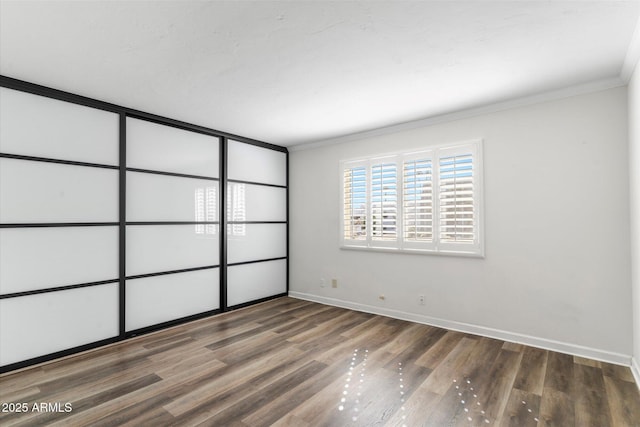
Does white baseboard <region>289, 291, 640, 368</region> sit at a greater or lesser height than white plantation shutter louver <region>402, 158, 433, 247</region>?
lesser

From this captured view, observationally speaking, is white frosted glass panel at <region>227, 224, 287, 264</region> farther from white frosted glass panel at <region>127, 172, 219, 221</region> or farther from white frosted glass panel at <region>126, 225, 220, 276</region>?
white frosted glass panel at <region>127, 172, 219, 221</region>

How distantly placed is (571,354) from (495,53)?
2.74 meters

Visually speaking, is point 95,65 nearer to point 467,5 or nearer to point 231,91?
point 231,91

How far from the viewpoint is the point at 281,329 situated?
374 cm

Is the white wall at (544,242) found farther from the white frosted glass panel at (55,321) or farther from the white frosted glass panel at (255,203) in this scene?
the white frosted glass panel at (55,321)

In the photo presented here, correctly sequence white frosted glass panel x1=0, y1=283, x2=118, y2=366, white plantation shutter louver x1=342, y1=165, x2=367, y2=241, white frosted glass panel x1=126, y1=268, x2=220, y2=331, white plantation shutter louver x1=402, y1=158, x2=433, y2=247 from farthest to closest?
1. white plantation shutter louver x1=342, y1=165, x2=367, y2=241
2. white plantation shutter louver x1=402, y1=158, x2=433, y2=247
3. white frosted glass panel x1=126, y1=268, x2=220, y2=331
4. white frosted glass panel x1=0, y1=283, x2=118, y2=366

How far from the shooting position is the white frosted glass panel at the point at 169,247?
11.5ft

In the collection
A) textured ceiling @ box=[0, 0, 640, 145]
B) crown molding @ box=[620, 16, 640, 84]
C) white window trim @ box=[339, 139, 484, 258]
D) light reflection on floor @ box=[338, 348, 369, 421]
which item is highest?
textured ceiling @ box=[0, 0, 640, 145]

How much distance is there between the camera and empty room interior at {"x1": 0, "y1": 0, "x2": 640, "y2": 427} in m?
2.09

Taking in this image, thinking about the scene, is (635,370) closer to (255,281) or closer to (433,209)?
(433,209)

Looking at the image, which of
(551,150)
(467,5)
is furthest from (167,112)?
(551,150)

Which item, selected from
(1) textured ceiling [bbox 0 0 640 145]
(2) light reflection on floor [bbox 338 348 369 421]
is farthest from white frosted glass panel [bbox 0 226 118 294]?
(2) light reflection on floor [bbox 338 348 369 421]

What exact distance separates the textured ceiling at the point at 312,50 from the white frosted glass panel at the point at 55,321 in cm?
190

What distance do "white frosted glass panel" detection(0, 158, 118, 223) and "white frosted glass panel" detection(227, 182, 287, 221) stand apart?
150cm
